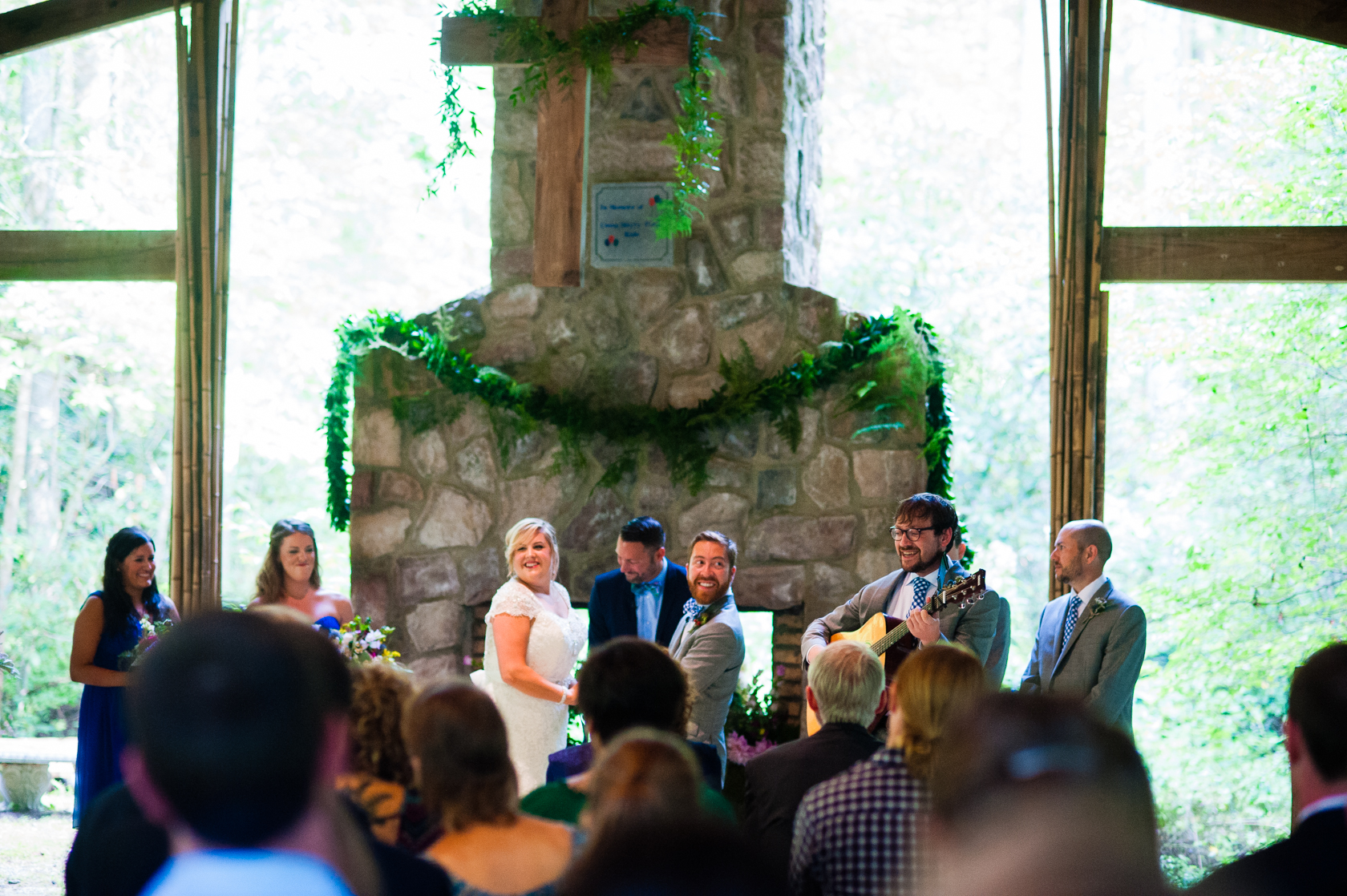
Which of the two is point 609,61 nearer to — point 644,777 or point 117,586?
point 117,586

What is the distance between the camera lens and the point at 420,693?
191cm

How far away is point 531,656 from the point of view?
3.86 metres

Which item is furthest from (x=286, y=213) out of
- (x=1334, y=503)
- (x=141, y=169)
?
(x=1334, y=503)

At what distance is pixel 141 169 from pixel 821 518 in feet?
23.3

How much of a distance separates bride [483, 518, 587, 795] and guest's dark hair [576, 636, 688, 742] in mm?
1581

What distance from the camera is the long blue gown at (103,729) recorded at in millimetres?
4016

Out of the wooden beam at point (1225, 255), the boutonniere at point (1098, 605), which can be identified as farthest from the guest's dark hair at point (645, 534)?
the wooden beam at point (1225, 255)

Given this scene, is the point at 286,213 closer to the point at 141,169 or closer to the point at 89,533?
the point at 141,169

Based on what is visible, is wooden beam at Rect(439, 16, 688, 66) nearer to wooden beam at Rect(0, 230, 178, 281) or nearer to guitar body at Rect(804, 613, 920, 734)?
wooden beam at Rect(0, 230, 178, 281)

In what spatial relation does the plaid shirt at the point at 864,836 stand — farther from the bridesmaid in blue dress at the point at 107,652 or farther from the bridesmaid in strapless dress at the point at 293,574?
the bridesmaid in blue dress at the point at 107,652

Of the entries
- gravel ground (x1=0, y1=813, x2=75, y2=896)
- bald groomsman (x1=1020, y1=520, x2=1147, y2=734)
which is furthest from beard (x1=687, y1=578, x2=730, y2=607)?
gravel ground (x1=0, y1=813, x2=75, y2=896)

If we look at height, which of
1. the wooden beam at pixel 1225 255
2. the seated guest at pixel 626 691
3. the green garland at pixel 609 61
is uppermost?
the green garland at pixel 609 61

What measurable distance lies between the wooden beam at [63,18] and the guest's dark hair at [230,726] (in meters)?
4.53

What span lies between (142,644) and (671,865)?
3.46 m
